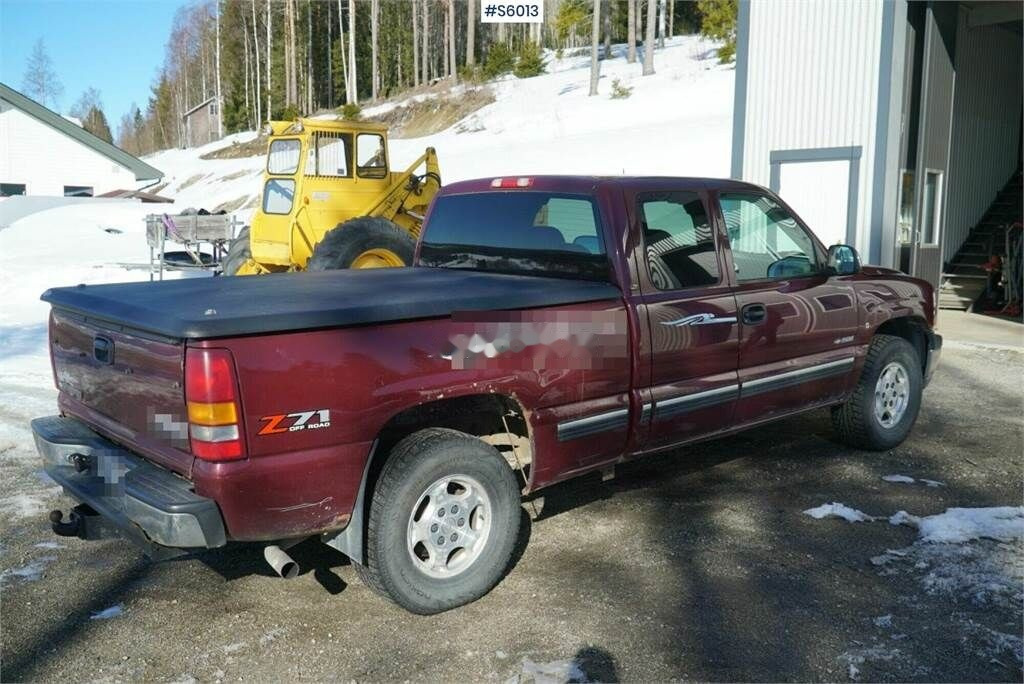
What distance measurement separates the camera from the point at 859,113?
494 inches

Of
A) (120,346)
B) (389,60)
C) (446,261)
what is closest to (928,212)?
(446,261)

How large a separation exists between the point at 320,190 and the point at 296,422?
814cm

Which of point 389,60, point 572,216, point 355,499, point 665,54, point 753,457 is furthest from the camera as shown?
point 389,60

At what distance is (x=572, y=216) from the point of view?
4.96 meters

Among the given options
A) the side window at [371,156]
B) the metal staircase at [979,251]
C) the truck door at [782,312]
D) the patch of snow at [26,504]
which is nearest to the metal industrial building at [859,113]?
the metal staircase at [979,251]

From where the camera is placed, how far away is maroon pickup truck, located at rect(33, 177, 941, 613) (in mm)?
3441

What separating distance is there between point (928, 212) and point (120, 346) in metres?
12.6

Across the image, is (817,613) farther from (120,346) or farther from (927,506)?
(120,346)

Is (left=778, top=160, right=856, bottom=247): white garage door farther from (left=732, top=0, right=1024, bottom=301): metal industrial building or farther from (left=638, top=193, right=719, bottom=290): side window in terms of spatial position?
(left=638, top=193, right=719, bottom=290): side window

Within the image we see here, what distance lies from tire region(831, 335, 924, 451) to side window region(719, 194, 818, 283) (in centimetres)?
100

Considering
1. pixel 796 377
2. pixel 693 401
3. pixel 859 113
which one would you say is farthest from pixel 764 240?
pixel 859 113

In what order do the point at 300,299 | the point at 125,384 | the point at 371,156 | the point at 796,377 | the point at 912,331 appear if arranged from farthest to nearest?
the point at 371,156
the point at 912,331
the point at 796,377
the point at 300,299
the point at 125,384

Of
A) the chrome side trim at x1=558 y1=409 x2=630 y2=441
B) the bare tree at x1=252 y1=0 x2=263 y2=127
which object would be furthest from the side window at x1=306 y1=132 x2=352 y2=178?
the bare tree at x1=252 y1=0 x2=263 y2=127

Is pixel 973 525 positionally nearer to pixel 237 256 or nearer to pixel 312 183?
pixel 312 183
